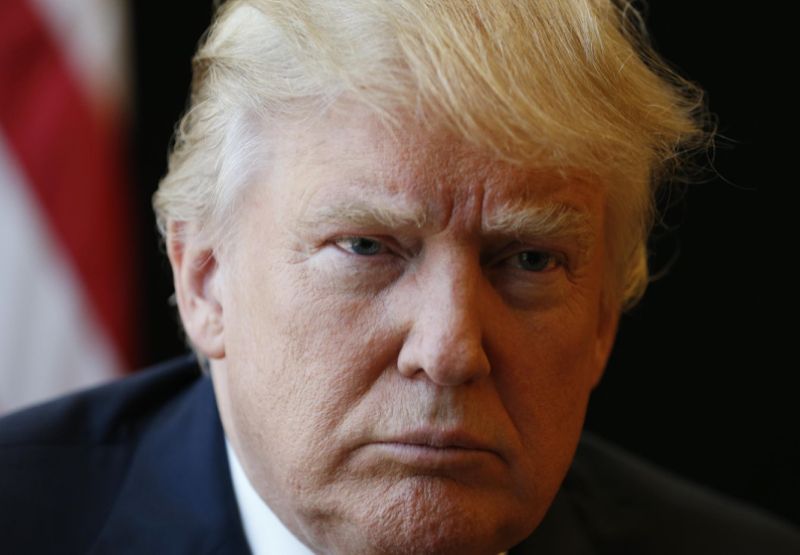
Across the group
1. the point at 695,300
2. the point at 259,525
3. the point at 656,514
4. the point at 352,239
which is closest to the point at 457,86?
the point at 352,239

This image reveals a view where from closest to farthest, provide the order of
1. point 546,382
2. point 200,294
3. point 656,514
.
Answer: point 546,382
point 200,294
point 656,514

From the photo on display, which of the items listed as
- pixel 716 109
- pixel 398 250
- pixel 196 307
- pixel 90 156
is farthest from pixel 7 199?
pixel 716 109

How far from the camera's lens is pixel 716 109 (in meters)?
2.67

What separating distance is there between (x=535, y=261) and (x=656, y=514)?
0.78m

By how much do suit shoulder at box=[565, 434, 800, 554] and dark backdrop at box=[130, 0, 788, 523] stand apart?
62 centimetres

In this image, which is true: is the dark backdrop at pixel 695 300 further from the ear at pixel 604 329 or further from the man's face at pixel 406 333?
the man's face at pixel 406 333

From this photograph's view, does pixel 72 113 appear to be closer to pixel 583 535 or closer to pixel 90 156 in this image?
pixel 90 156

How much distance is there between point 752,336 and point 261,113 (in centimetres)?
167

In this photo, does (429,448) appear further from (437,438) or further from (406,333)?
(406,333)

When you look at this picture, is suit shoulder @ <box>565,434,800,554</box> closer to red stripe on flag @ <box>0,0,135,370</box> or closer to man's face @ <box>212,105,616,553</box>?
man's face @ <box>212,105,616,553</box>

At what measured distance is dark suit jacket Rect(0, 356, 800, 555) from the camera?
1.69 metres

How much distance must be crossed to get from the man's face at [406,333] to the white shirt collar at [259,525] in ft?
0.48

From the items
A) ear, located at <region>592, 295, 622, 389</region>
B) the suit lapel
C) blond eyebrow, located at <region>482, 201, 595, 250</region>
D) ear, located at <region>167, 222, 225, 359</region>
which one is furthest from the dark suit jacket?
blond eyebrow, located at <region>482, 201, 595, 250</region>

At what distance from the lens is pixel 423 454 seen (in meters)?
1.42
